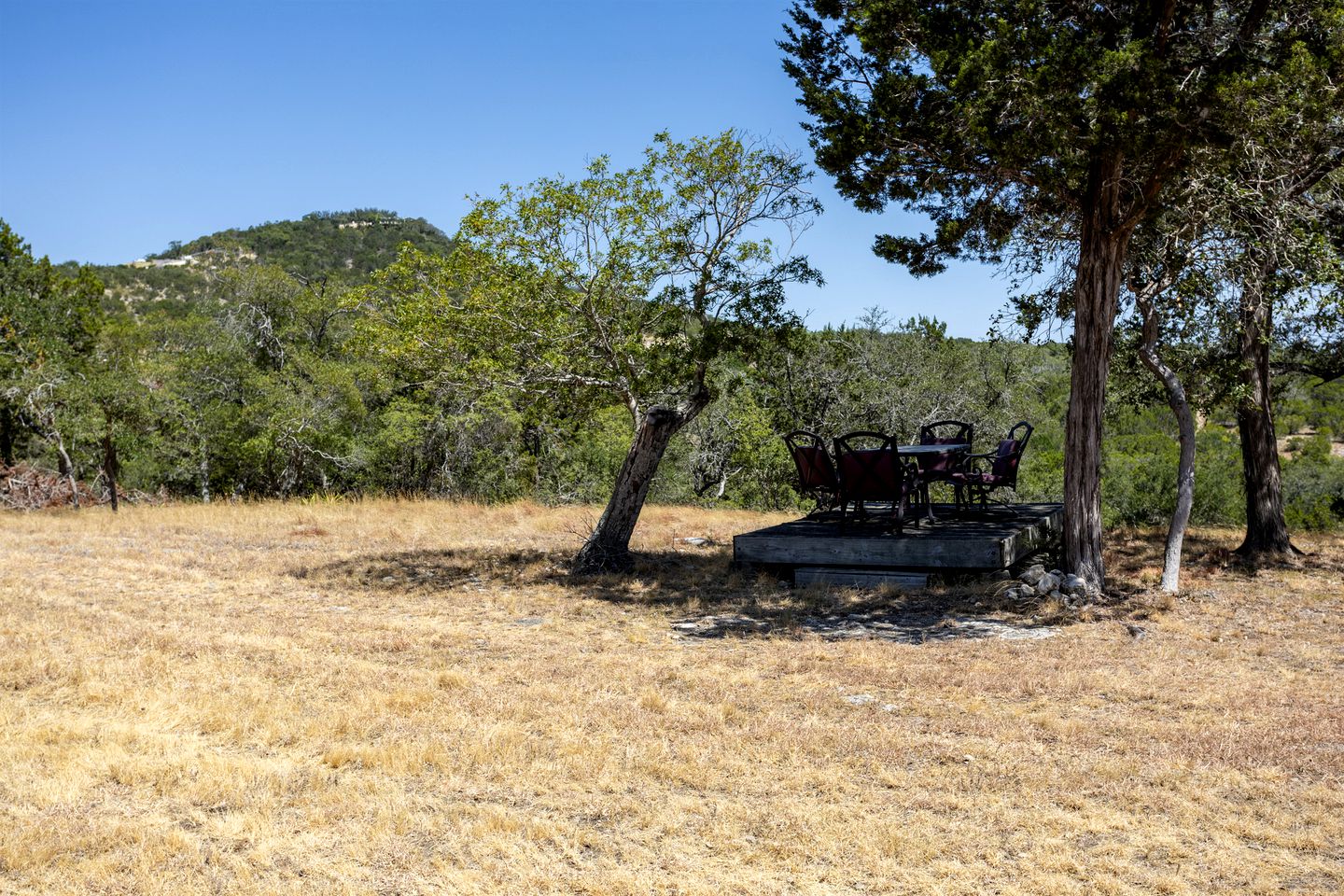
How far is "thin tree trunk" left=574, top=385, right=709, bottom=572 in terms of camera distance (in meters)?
10.1

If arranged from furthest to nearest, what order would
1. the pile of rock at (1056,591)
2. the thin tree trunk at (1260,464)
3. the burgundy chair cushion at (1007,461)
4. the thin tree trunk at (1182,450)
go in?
the thin tree trunk at (1260,464) → the burgundy chair cushion at (1007,461) → the thin tree trunk at (1182,450) → the pile of rock at (1056,591)

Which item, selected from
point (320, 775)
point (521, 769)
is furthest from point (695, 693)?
point (320, 775)

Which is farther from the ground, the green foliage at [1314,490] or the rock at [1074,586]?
the green foliage at [1314,490]

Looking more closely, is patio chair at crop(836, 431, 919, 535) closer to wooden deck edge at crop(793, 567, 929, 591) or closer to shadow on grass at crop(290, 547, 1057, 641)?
wooden deck edge at crop(793, 567, 929, 591)

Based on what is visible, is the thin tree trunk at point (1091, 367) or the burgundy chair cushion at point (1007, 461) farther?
the burgundy chair cushion at point (1007, 461)

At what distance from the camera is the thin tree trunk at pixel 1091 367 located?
8.08 metres

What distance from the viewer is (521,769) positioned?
4125 mm

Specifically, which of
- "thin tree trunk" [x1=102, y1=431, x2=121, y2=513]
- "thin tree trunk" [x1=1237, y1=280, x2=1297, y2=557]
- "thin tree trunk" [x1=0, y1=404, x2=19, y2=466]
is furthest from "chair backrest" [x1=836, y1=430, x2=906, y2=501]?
"thin tree trunk" [x1=0, y1=404, x2=19, y2=466]

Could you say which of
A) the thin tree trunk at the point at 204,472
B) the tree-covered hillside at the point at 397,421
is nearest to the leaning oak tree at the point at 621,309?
the tree-covered hillside at the point at 397,421

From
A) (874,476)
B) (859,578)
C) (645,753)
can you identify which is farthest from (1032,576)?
(645,753)

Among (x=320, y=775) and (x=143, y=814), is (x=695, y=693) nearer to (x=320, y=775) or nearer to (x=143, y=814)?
(x=320, y=775)

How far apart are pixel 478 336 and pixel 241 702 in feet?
19.0

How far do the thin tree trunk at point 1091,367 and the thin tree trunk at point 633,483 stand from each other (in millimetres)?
3806

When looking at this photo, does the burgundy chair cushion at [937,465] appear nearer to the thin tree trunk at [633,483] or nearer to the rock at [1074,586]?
the rock at [1074,586]
